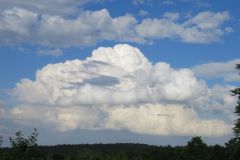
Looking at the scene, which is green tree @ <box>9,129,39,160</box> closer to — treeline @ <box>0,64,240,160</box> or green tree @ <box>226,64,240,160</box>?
treeline @ <box>0,64,240,160</box>

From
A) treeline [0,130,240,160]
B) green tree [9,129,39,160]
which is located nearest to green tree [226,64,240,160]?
treeline [0,130,240,160]

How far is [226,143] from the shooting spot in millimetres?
77062

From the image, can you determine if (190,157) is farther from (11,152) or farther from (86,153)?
(11,152)

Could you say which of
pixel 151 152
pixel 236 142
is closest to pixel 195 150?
pixel 236 142

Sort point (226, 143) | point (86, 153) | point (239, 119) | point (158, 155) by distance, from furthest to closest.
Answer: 1. point (158, 155)
2. point (226, 143)
3. point (239, 119)
4. point (86, 153)

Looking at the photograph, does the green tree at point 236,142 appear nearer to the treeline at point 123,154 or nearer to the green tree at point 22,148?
the treeline at point 123,154

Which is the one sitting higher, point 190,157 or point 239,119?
point 239,119

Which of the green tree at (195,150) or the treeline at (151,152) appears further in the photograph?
the green tree at (195,150)

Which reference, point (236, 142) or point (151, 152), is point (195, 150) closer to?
point (236, 142)

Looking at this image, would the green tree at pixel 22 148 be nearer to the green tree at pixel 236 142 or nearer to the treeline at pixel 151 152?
the treeline at pixel 151 152

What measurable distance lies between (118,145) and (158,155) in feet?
198

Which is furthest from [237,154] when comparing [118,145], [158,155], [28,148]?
[118,145]

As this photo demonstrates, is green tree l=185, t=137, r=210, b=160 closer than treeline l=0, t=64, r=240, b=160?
No

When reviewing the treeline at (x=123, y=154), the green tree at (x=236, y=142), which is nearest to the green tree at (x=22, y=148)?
the treeline at (x=123, y=154)
